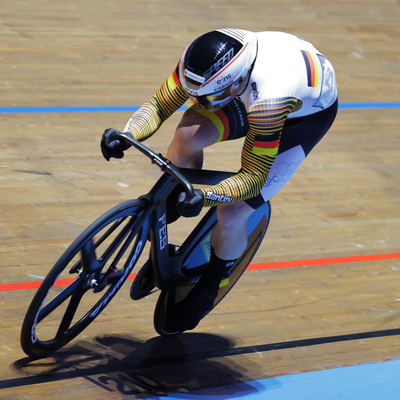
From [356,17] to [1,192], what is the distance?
507 centimetres

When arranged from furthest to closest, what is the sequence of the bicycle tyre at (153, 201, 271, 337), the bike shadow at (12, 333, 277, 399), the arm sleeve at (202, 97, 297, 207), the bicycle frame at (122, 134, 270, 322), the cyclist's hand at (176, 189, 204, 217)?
the bicycle tyre at (153, 201, 271, 337), the bike shadow at (12, 333, 277, 399), the bicycle frame at (122, 134, 270, 322), the arm sleeve at (202, 97, 297, 207), the cyclist's hand at (176, 189, 204, 217)

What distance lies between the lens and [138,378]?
8.82ft

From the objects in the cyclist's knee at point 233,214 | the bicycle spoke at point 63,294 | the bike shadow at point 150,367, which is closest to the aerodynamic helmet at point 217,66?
the cyclist's knee at point 233,214

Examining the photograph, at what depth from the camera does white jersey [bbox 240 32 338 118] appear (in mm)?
2395

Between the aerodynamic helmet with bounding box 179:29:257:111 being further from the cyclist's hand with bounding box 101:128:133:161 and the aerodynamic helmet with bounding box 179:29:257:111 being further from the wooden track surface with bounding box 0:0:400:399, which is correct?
the wooden track surface with bounding box 0:0:400:399

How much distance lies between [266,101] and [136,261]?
85 centimetres

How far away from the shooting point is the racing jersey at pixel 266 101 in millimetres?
2355

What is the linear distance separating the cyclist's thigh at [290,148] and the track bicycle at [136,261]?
0.66ft

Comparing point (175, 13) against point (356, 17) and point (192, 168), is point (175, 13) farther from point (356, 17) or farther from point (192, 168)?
point (192, 168)

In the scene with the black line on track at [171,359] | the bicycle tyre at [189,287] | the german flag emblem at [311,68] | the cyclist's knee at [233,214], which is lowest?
the black line on track at [171,359]

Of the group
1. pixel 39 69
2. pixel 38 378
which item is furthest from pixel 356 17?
pixel 38 378

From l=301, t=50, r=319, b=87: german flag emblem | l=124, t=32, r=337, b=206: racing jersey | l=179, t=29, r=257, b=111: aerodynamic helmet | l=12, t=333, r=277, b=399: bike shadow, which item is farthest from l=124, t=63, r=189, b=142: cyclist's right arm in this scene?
l=12, t=333, r=277, b=399: bike shadow

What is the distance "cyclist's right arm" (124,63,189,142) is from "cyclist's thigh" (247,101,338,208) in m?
0.45

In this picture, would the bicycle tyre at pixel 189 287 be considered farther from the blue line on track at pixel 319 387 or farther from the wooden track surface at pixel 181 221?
the blue line on track at pixel 319 387
